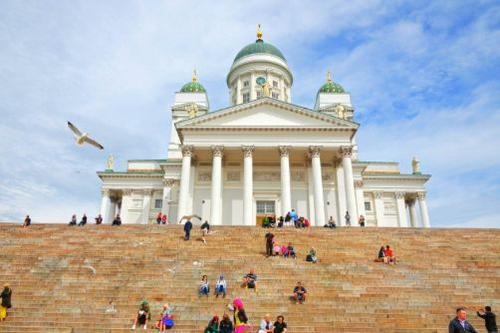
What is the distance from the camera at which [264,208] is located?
34.3 m

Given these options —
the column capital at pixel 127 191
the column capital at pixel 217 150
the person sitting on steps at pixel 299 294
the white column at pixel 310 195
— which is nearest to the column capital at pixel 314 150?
the white column at pixel 310 195

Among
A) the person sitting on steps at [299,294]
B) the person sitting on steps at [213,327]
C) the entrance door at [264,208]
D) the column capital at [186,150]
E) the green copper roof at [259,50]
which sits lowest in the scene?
the person sitting on steps at [213,327]

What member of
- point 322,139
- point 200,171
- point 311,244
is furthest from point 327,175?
point 311,244

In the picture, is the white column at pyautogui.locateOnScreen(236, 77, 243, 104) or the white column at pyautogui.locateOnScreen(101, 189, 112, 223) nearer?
the white column at pyautogui.locateOnScreen(101, 189, 112, 223)

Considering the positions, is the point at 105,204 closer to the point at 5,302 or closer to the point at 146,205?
the point at 146,205

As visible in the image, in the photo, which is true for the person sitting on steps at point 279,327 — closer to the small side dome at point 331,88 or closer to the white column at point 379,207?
the white column at point 379,207

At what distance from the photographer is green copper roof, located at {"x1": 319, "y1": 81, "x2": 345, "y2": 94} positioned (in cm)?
5028

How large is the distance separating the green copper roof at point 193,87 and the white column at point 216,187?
21.5 metres

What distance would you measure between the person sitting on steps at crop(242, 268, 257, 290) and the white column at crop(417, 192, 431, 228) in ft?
110

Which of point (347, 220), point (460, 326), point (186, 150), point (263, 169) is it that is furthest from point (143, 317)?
point (263, 169)

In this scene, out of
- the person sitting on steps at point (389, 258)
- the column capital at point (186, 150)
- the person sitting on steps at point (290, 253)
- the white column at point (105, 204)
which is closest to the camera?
the person sitting on steps at point (389, 258)

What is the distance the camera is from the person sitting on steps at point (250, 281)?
13906 millimetres

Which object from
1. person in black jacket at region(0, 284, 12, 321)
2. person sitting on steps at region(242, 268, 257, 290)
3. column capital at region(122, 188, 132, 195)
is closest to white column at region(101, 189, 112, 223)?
column capital at region(122, 188, 132, 195)

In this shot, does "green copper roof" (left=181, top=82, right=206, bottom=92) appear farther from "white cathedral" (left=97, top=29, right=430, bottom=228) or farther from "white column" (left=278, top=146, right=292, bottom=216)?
"white column" (left=278, top=146, right=292, bottom=216)
